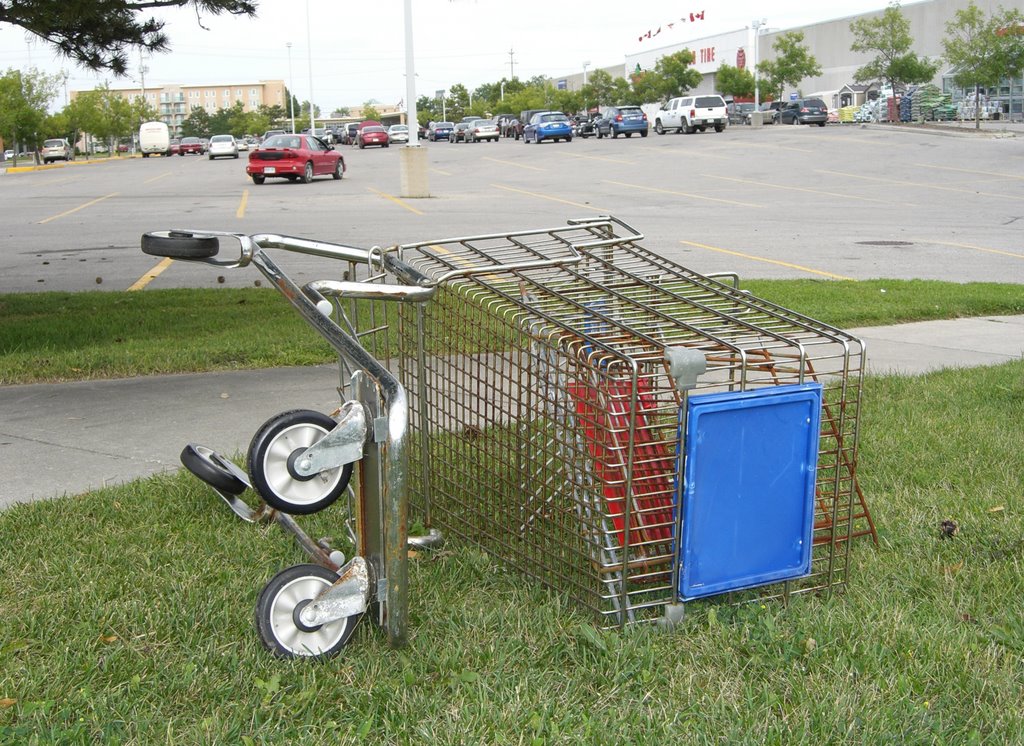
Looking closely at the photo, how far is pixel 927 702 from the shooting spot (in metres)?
2.91

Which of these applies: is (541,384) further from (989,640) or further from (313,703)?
(989,640)

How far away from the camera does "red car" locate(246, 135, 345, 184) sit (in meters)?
31.1

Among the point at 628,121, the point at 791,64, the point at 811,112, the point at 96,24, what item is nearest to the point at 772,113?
the point at 811,112

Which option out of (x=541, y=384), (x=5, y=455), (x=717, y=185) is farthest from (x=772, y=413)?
(x=717, y=185)

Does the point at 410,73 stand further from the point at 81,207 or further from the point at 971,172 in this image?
the point at 971,172

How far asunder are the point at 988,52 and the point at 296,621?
182 feet

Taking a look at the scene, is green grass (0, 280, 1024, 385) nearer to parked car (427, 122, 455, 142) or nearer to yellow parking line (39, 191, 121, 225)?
yellow parking line (39, 191, 121, 225)

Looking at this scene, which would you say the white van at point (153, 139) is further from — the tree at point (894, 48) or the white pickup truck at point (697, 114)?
the tree at point (894, 48)

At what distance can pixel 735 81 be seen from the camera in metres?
82.5

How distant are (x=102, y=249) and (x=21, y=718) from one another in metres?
13.4

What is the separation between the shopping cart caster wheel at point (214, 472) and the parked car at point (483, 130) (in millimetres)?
58451

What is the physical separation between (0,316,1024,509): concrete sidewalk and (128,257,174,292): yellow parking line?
4.29 meters

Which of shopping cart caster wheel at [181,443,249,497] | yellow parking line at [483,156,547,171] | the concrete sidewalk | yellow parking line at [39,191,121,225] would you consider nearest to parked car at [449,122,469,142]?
yellow parking line at [483,156,547,171]

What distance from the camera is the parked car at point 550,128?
52281mm
